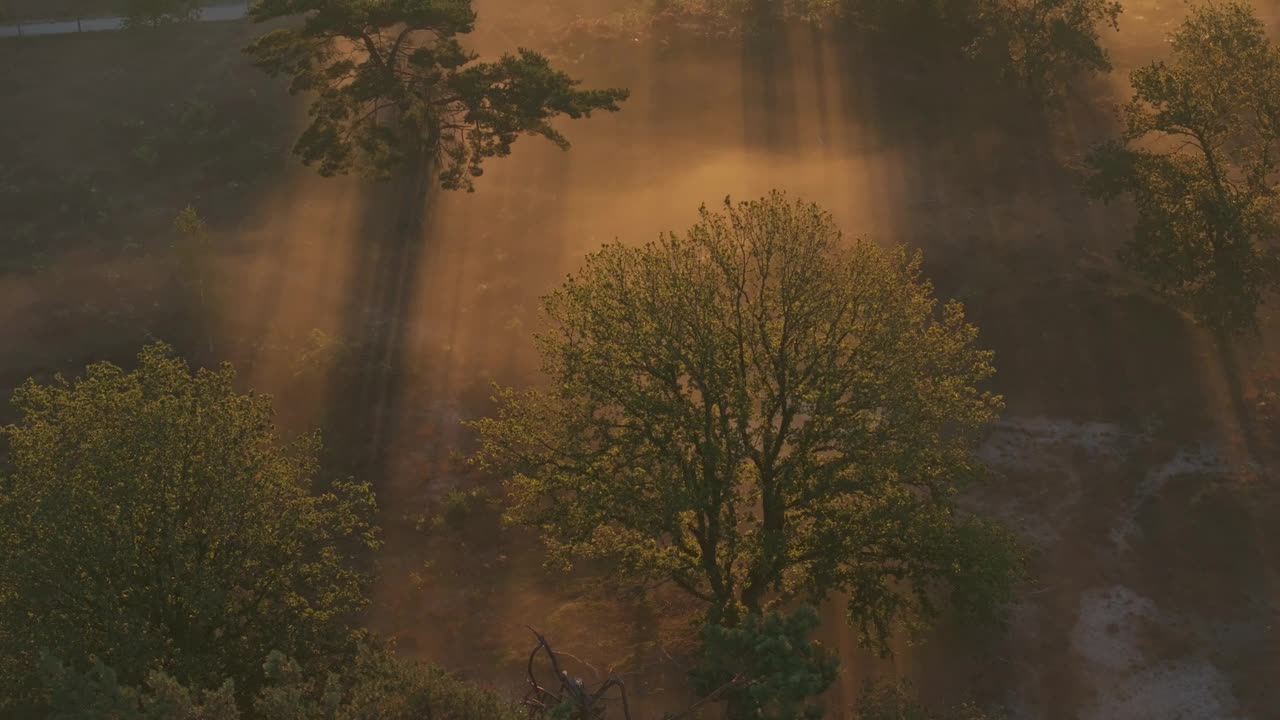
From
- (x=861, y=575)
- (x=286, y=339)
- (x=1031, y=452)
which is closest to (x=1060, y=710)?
(x=861, y=575)

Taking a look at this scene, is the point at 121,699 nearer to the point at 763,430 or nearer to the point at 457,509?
the point at 763,430

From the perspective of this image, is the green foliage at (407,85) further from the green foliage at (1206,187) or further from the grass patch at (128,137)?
the green foliage at (1206,187)

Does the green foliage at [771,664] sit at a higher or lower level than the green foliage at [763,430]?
lower

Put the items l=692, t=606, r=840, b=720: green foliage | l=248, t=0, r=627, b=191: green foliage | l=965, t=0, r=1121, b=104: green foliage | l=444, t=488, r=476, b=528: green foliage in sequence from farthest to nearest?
1. l=965, t=0, r=1121, b=104: green foliage
2. l=248, t=0, r=627, b=191: green foliage
3. l=444, t=488, r=476, b=528: green foliage
4. l=692, t=606, r=840, b=720: green foliage

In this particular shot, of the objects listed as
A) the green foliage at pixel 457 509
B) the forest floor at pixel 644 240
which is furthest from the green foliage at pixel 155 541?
the green foliage at pixel 457 509

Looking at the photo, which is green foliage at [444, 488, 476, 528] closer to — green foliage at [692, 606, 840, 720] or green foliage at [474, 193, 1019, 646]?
green foliage at [474, 193, 1019, 646]

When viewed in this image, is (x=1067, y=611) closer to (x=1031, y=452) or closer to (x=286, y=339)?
(x=1031, y=452)

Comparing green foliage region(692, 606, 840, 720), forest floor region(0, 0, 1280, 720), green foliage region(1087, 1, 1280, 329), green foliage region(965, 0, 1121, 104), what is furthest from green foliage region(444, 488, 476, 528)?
green foliage region(965, 0, 1121, 104)
